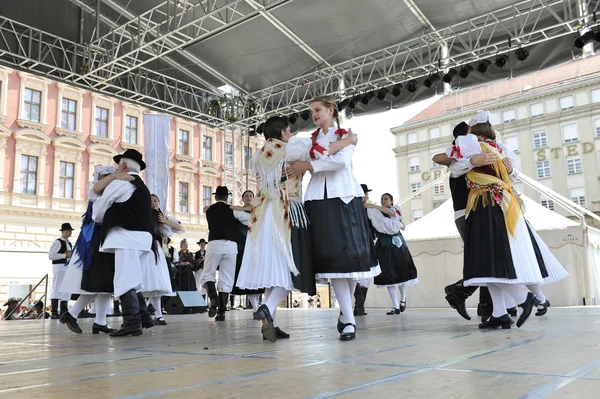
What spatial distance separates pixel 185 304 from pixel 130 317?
5647 mm

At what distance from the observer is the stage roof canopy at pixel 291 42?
342 inches

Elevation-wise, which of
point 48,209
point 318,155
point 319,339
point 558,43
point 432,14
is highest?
point 432,14

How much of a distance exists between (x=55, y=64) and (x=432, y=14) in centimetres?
680

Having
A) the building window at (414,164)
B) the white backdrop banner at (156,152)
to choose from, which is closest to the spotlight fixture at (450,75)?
the white backdrop banner at (156,152)

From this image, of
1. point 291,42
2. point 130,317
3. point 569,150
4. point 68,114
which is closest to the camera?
point 130,317

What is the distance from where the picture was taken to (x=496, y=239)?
136 inches

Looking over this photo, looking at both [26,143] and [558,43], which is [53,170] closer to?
[26,143]

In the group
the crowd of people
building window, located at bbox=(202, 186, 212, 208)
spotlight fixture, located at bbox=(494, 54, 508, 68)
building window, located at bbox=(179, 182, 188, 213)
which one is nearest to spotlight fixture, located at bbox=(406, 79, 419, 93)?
spotlight fixture, located at bbox=(494, 54, 508, 68)

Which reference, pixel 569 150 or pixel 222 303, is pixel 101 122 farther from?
pixel 569 150

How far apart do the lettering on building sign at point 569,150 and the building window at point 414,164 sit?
29.6 ft

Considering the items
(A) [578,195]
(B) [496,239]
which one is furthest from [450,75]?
(A) [578,195]

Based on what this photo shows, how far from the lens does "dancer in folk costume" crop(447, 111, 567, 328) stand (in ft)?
11.2

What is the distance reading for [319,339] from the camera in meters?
3.07

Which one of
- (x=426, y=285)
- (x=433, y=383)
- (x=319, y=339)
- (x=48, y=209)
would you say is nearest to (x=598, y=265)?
(x=426, y=285)
